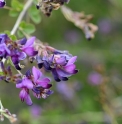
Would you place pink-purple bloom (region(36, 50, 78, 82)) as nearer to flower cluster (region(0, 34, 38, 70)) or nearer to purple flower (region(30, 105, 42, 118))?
flower cluster (region(0, 34, 38, 70))

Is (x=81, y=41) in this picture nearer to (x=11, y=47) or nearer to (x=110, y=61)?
(x=110, y=61)

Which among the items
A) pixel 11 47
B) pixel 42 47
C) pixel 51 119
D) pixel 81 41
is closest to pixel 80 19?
pixel 42 47

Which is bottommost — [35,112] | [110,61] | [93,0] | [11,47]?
[35,112]

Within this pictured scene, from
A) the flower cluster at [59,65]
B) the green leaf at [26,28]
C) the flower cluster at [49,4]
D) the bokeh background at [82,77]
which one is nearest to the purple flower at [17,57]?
the flower cluster at [59,65]

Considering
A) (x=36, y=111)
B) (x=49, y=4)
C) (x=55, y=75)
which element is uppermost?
(x=49, y=4)

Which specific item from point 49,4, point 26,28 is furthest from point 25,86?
point 26,28

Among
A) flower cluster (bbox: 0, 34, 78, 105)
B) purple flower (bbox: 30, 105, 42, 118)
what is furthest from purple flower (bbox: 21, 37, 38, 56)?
purple flower (bbox: 30, 105, 42, 118)

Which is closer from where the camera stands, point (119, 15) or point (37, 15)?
point (37, 15)

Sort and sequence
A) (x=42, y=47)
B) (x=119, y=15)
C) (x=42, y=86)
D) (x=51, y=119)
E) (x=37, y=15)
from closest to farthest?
(x=42, y=86), (x=42, y=47), (x=37, y=15), (x=51, y=119), (x=119, y=15)

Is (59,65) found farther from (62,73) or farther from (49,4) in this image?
(49,4)
